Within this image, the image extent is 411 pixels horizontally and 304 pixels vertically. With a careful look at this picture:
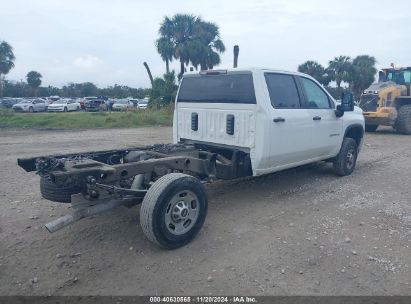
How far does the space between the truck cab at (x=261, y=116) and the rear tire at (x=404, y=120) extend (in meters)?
8.98

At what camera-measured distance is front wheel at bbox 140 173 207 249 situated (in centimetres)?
393

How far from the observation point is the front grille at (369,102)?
14336 mm

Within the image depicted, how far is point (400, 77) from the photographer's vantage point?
15.3m

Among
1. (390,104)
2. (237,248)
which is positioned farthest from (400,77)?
(237,248)

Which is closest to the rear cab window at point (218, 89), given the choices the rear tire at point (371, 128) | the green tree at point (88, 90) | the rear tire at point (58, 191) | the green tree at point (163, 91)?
the rear tire at point (58, 191)

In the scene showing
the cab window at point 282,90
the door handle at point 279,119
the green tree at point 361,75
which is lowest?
the door handle at point 279,119

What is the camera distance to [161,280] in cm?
353

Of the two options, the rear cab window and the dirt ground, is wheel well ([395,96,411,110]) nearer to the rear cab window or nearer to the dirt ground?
the dirt ground

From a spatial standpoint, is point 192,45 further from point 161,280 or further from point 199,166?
point 161,280

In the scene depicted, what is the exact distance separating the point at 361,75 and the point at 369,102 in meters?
24.9

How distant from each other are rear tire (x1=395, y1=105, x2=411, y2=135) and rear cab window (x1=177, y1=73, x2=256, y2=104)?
438 inches

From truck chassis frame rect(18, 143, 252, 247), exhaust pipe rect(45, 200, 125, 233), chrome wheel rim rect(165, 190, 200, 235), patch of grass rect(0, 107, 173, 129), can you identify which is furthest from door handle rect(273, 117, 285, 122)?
patch of grass rect(0, 107, 173, 129)

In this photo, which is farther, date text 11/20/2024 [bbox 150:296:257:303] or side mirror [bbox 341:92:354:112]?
side mirror [bbox 341:92:354:112]

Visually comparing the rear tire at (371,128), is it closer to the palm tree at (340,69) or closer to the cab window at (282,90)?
the cab window at (282,90)
